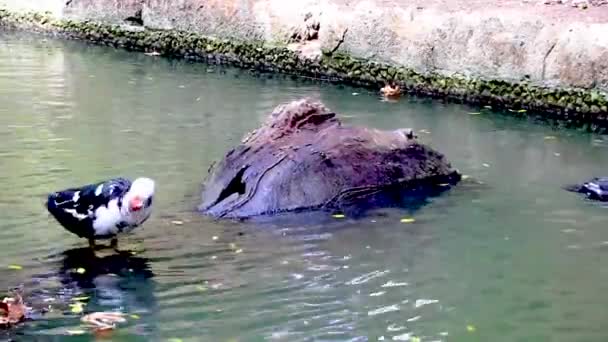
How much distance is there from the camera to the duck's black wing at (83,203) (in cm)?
705

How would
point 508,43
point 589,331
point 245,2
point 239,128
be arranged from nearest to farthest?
1. point 589,331
2. point 239,128
3. point 508,43
4. point 245,2

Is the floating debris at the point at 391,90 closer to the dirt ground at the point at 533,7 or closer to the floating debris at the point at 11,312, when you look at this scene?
the dirt ground at the point at 533,7

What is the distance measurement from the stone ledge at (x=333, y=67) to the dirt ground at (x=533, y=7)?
35.3 inches

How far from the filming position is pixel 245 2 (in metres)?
16.3

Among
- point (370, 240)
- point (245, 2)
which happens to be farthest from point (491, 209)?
point (245, 2)

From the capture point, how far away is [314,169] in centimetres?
859

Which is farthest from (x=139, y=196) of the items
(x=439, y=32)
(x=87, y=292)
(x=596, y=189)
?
(x=439, y=32)

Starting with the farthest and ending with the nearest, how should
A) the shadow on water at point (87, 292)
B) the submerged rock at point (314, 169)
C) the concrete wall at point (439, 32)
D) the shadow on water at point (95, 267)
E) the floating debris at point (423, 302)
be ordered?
the concrete wall at point (439, 32) < the submerged rock at point (314, 169) < the shadow on water at point (95, 267) < the floating debris at point (423, 302) < the shadow on water at point (87, 292)

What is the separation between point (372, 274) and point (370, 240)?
725 millimetres

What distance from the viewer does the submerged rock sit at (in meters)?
8.41

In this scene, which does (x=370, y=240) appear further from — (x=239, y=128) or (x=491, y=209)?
(x=239, y=128)

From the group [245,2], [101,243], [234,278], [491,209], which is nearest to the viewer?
Answer: [234,278]

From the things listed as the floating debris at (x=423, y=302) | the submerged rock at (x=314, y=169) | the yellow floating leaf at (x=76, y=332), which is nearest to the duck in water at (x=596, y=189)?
the submerged rock at (x=314, y=169)

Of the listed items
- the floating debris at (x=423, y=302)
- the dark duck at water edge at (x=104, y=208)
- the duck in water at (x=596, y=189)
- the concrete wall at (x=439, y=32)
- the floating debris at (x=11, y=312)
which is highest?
the concrete wall at (x=439, y=32)
